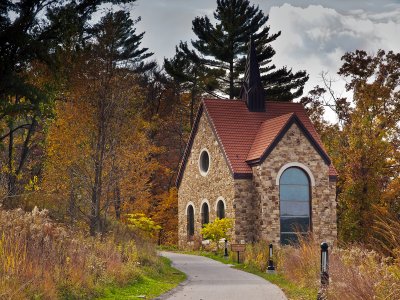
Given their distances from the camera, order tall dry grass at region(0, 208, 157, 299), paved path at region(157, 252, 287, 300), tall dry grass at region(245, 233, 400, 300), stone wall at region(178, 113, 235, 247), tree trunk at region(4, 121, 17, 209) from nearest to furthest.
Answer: tall dry grass at region(245, 233, 400, 300), tall dry grass at region(0, 208, 157, 299), paved path at region(157, 252, 287, 300), tree trunk at region(4, 121, 17, 209), stone wall at region(178, 113, 235, 247)

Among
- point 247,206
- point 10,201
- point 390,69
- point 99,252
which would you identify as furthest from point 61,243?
point 390,69

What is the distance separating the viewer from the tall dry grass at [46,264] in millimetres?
9672

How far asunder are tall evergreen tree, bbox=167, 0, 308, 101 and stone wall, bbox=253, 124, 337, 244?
1631cm

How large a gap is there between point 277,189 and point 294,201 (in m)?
1.08

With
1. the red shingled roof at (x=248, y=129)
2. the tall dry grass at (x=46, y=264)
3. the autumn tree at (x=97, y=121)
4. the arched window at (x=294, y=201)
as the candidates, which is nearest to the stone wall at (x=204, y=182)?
the red shingled roof at (x=248, y=129)

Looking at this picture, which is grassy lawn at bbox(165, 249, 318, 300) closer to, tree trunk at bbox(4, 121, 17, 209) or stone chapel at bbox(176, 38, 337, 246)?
stone chapel at bbox(176, 38, 337, 246)

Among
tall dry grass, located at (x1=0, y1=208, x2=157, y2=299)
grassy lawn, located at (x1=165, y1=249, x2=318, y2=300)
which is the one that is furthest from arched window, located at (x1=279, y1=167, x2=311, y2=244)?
tall dry grass, located at (x1=0, y1=208, x2=157, y2=299)

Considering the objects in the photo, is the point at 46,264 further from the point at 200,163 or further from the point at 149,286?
the point at 200,163

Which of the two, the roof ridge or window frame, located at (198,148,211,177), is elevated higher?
the roof ridge

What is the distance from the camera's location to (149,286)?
1420 cm

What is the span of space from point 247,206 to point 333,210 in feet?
13.9

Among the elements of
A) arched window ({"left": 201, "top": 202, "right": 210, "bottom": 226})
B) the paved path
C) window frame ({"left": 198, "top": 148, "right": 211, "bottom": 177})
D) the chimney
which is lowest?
the paved path

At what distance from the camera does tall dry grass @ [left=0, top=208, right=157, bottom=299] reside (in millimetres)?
9672

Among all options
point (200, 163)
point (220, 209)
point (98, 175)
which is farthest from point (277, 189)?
point (98, 175)
